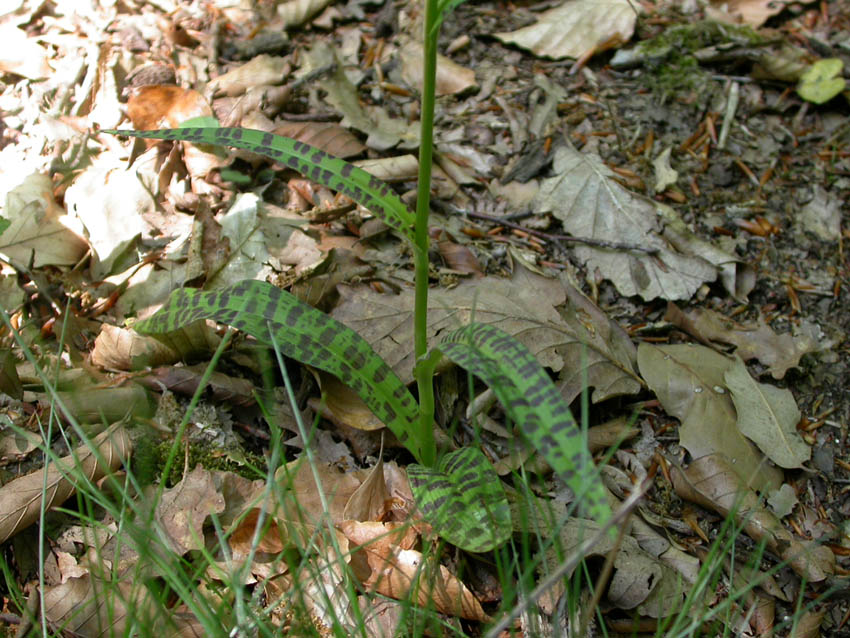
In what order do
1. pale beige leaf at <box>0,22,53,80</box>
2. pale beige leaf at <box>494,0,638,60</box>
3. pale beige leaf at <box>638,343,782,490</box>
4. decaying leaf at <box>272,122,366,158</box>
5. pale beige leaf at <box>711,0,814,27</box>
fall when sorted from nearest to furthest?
pale beige leaf at <box>638,343,782,490</box> < decaying leaf at <box>272,122,366,158</box> < pale beige leaf at <box>0,22,53,80</box> < pale beige leaf at <box>494,0,638,60</box> < pale beige leaf at <box>711,0,814,27</box>

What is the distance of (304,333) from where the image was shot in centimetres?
181

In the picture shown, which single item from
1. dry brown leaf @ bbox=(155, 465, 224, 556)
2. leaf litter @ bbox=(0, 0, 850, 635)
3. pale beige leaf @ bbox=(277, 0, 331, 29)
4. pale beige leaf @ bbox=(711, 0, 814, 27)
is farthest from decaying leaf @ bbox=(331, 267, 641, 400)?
pale beige leaf @ bbox=(711, 0, 814, 27)

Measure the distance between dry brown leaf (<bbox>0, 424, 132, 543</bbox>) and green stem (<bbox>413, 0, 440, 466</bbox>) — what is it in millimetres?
798

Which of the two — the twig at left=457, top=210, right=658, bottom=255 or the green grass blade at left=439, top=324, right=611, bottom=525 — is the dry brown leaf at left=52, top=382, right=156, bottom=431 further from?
the twig at left=457, top=210, right=658, bottom=255

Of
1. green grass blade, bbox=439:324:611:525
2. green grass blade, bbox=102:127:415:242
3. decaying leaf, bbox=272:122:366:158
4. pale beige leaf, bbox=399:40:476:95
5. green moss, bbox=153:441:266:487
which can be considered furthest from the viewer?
pale beige leaf, bbox=399:40:476:95

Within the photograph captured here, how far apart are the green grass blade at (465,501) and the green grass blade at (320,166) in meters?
0.59

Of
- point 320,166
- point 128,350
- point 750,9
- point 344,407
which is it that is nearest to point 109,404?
point 128,350

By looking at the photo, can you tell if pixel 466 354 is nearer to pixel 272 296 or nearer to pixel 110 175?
pixel 272 296

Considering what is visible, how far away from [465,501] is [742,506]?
2.81 ft

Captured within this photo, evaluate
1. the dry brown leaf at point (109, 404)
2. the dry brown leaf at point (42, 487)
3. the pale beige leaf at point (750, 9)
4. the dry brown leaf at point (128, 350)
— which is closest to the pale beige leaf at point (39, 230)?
the dry brown leaf at point (128, 350)

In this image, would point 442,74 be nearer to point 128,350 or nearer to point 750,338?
point 750,338

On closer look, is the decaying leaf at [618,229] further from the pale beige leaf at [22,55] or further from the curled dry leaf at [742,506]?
the pale beige leaf at [22,55]

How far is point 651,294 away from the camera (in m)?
2.52

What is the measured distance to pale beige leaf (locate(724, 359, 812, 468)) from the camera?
7.12 feet
